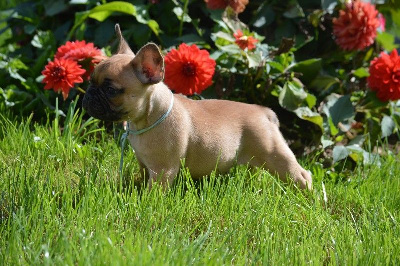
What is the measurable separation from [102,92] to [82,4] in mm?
2150

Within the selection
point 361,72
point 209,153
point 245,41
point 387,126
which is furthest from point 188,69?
point 387,126

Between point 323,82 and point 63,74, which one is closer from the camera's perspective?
point 63,74

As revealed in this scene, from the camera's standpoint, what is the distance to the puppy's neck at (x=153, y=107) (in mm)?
3123

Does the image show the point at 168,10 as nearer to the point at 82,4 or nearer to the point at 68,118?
the point at 82,4

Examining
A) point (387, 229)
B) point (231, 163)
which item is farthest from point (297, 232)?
point (231, 163)

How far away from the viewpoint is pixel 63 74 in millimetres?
3801

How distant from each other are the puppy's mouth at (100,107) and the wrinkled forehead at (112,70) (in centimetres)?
6

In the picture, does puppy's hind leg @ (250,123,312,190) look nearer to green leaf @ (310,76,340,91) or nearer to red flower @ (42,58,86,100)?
green leaf @ (310,76,340,91)

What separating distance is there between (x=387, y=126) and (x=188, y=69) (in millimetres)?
1371

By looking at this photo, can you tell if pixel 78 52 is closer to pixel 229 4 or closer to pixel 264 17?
pixel 229 4

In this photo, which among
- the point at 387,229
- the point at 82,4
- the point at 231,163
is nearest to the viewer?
the point at 387,229

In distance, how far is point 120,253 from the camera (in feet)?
7.89

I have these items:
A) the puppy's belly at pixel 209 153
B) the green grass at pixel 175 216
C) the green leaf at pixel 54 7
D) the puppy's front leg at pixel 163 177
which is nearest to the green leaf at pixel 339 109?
the green grass at pixel 175 216

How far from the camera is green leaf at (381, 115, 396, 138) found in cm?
418
